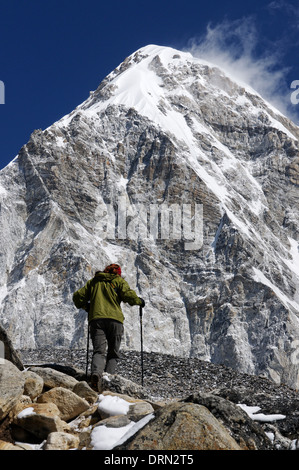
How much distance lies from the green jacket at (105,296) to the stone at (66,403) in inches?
88.8

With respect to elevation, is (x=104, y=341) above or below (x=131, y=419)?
above

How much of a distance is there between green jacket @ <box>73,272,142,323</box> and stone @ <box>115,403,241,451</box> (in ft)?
12.7

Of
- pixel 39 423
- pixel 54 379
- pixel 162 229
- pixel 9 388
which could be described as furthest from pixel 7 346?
pixel 162 229

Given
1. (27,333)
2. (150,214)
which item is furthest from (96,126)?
(27,333)

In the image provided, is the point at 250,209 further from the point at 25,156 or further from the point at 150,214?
A: the point at 25,156

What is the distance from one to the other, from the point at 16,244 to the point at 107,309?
8961 centimetres

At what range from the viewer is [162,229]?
106 m

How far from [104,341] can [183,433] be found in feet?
13.8

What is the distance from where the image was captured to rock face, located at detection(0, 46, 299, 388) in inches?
3391

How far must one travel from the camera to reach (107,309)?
944 centimetres

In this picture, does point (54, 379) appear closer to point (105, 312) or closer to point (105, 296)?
point (105, 312)

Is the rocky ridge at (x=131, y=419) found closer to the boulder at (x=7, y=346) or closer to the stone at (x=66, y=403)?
the stone at (x=66, y=403)

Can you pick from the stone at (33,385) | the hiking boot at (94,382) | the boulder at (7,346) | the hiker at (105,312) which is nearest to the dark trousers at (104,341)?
the hiker at (105,312)

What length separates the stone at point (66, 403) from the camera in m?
7.06
